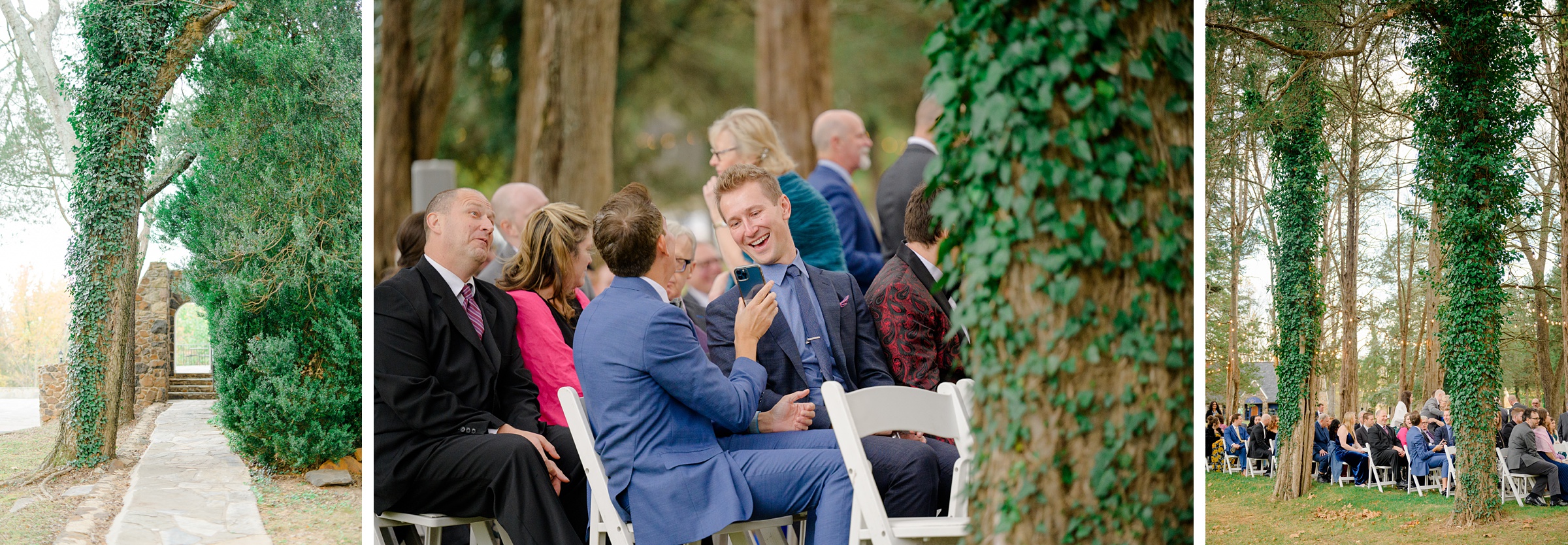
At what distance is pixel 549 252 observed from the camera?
405 cm

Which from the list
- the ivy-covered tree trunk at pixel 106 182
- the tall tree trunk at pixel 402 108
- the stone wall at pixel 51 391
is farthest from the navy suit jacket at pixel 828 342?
the tall tree trunk at pixel 402 108

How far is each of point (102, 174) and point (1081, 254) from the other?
13.5ft

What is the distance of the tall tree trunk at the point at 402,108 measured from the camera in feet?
30.2

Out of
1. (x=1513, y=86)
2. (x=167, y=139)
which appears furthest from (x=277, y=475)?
(x=1513, y=86)

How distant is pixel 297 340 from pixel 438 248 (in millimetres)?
1525

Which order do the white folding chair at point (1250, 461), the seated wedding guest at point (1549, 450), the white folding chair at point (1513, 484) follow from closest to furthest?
the seated wedding guest at point (1549, 450) → the white folding chair at point (1513, 484) → the white folding chair at point (1250, 461)

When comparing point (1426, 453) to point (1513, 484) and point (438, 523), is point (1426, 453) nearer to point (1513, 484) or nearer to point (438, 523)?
point (1513, 484)

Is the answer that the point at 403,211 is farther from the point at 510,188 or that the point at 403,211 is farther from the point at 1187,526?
the point at 1187,526

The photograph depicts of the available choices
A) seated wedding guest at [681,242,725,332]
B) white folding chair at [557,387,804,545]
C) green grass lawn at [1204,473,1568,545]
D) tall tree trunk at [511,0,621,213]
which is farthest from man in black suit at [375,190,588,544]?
tall tree trunk at [511,0,621,213]

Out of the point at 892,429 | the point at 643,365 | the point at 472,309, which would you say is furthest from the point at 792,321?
the point at 472,309

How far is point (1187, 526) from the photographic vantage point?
2.67m

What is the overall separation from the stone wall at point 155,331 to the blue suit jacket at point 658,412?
2.56 m

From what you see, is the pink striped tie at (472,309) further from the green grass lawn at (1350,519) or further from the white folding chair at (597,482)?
the green grass lawn at (1350,519)

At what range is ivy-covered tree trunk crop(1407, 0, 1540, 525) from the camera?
5.09 m
